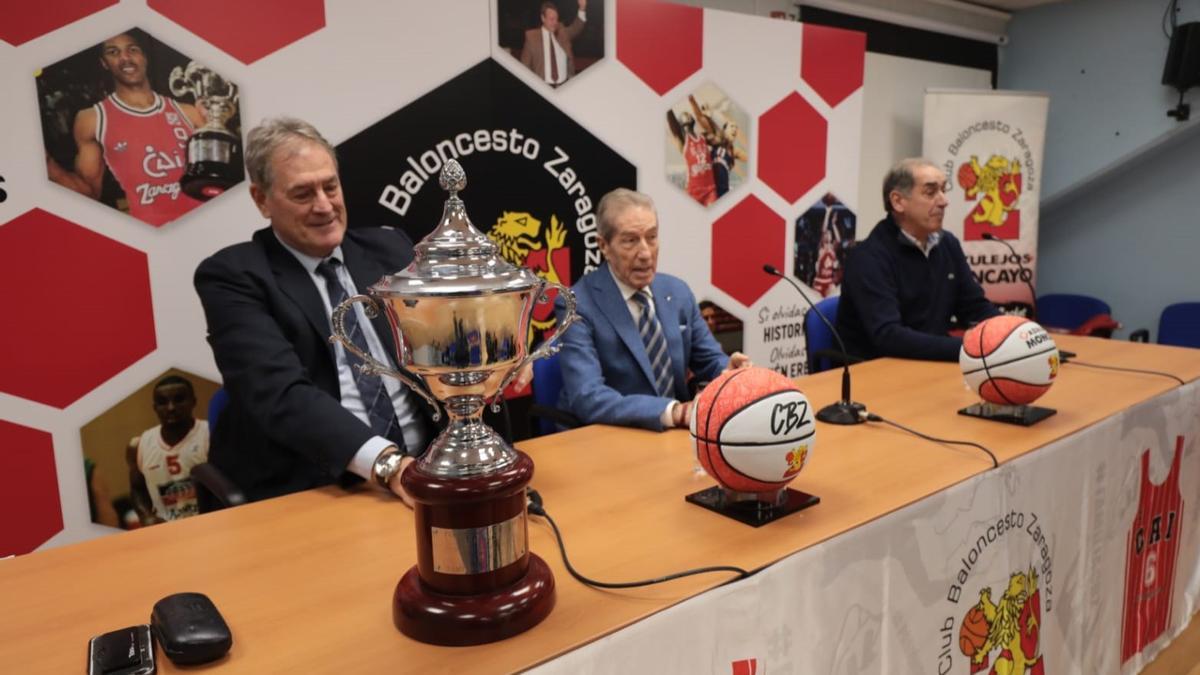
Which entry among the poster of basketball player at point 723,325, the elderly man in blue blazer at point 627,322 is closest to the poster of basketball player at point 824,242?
the poster of basketball player at point 723,325

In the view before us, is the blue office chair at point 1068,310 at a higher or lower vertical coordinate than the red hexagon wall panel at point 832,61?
lower

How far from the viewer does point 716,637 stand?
1020mm

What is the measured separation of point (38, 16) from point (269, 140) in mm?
907

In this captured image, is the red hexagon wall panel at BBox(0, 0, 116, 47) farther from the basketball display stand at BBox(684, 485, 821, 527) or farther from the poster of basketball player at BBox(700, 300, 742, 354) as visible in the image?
the poster of basketball player at BBox(700, 300, 742, 354)

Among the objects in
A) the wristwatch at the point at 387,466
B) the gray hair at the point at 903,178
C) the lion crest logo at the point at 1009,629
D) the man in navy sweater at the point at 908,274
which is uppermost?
the gray hair at the point at 903,178

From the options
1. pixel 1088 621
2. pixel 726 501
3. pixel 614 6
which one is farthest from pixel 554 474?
pixel 614 6

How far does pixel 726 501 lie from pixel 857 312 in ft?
5.87

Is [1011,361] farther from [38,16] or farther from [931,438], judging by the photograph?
[38,16]

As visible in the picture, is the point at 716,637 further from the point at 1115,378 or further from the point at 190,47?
the point at 190,47

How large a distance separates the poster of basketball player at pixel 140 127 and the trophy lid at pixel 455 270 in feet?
5.58

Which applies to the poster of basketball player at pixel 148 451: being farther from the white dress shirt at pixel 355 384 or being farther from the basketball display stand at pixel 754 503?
the basketball display stand at pixel 754 503

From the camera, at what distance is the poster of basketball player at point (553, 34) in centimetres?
288

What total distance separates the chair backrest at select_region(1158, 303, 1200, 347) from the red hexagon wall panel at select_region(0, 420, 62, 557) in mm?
5636

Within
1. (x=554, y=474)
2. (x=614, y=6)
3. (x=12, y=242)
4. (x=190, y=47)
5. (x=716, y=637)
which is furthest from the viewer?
(x=614, y=6)
